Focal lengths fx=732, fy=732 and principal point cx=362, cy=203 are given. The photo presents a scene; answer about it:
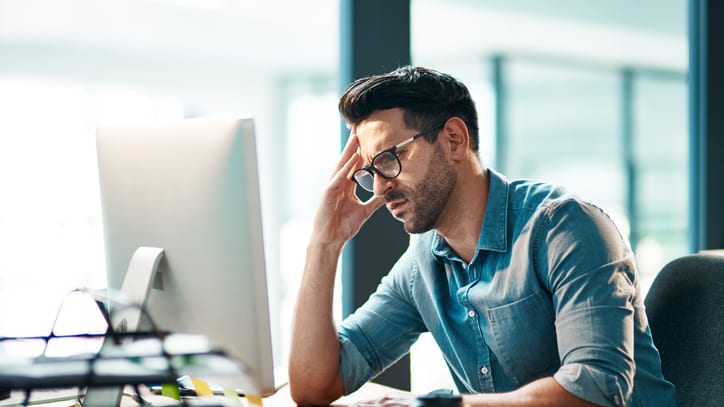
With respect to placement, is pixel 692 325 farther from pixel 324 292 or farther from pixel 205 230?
pixel 205 230

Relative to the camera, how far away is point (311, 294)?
138 cm

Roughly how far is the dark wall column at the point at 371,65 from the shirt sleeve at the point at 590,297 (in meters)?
0.61

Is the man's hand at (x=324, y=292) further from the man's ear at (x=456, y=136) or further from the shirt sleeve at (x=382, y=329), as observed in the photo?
the man's ear at (x=456, y=136)

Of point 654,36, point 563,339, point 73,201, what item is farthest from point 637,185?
point 563,339

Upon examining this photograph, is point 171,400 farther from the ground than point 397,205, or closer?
closer

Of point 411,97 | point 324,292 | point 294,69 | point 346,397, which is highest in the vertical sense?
point 294,69

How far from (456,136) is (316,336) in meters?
0.45

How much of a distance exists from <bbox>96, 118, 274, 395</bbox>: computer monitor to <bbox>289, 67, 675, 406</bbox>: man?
344 millimetres

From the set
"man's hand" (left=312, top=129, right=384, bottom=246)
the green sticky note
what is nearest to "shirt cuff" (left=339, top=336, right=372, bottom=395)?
"man's hand" (left=312, top=129, right=384, bottom=246)

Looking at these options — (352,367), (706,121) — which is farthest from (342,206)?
(706,121)

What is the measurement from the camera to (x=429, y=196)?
1.32 meters

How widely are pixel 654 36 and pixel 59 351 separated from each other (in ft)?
19.8

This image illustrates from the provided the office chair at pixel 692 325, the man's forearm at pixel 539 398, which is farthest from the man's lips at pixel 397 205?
the office chair at pixel 692 325

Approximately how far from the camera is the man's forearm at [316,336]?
1320 mm
